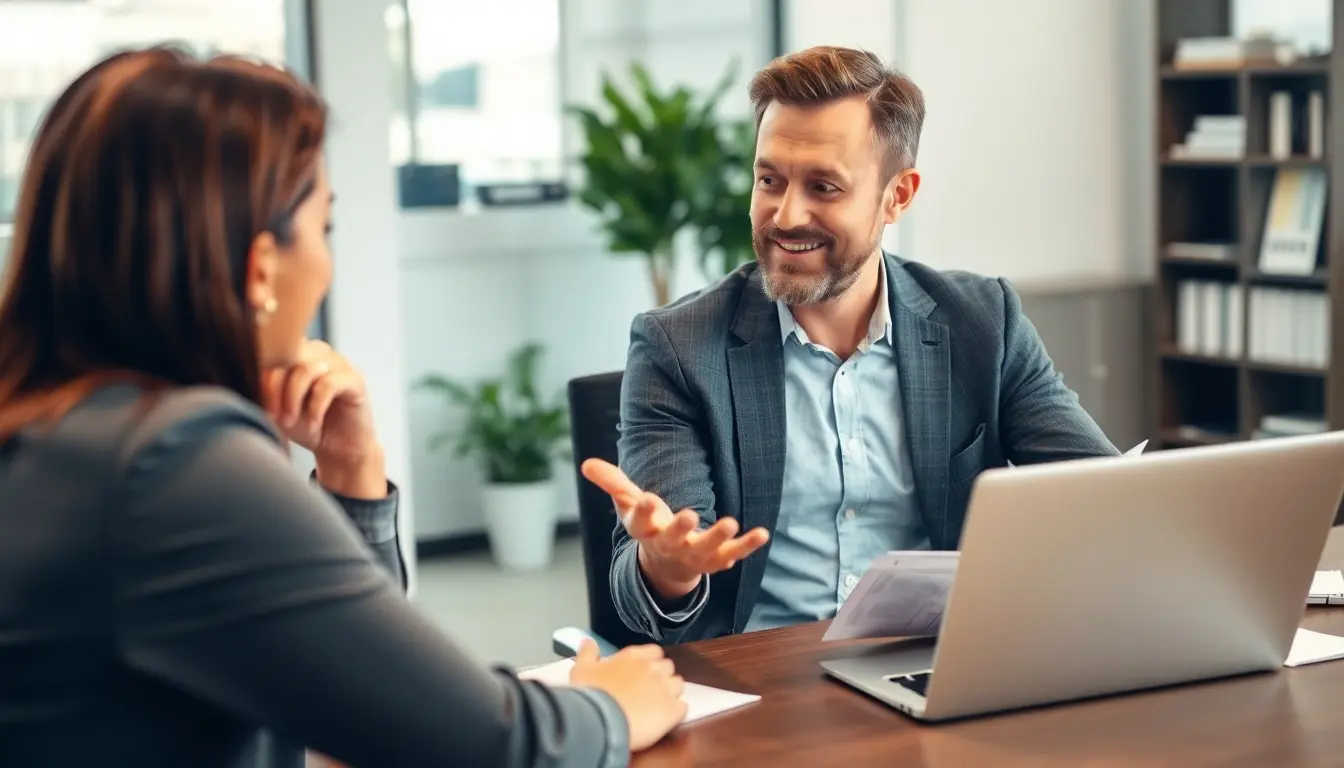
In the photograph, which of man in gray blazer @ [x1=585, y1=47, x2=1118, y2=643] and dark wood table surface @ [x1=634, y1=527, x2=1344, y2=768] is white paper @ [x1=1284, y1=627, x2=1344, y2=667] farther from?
man in gray blazer @ [x1=585, y1=47, x2=1118, y2=643]

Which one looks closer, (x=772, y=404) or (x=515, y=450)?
(x=772, y=404)

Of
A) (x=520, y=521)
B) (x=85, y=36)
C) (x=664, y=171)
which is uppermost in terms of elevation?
(x=85, y=36)

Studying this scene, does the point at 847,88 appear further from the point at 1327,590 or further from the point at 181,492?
the point at 181,492

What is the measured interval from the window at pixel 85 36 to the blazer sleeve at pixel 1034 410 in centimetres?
253

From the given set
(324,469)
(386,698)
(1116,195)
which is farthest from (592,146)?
(386,698)

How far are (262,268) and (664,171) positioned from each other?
370 centimetres

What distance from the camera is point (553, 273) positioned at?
542 centimetres

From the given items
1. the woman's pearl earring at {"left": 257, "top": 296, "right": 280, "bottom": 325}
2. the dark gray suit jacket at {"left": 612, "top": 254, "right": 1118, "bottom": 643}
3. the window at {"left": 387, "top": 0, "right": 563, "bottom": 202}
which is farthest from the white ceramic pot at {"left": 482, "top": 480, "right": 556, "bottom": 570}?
the woman's pearl earring at {"left": 257, "top": 296, "right": 280, "bottom": 325}

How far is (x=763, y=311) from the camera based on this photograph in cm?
217

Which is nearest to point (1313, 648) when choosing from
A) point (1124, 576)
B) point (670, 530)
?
point (1124, 576)

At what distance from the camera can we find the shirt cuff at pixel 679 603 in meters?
1.80

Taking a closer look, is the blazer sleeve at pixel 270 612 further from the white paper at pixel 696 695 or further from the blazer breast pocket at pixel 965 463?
the blazer breast pocket at pixel 965 463

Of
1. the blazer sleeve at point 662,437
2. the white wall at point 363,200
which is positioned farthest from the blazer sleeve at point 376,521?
the white wall at point 363,200

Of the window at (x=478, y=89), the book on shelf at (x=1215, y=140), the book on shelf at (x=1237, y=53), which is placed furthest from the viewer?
the window at (x=478, y=89)
